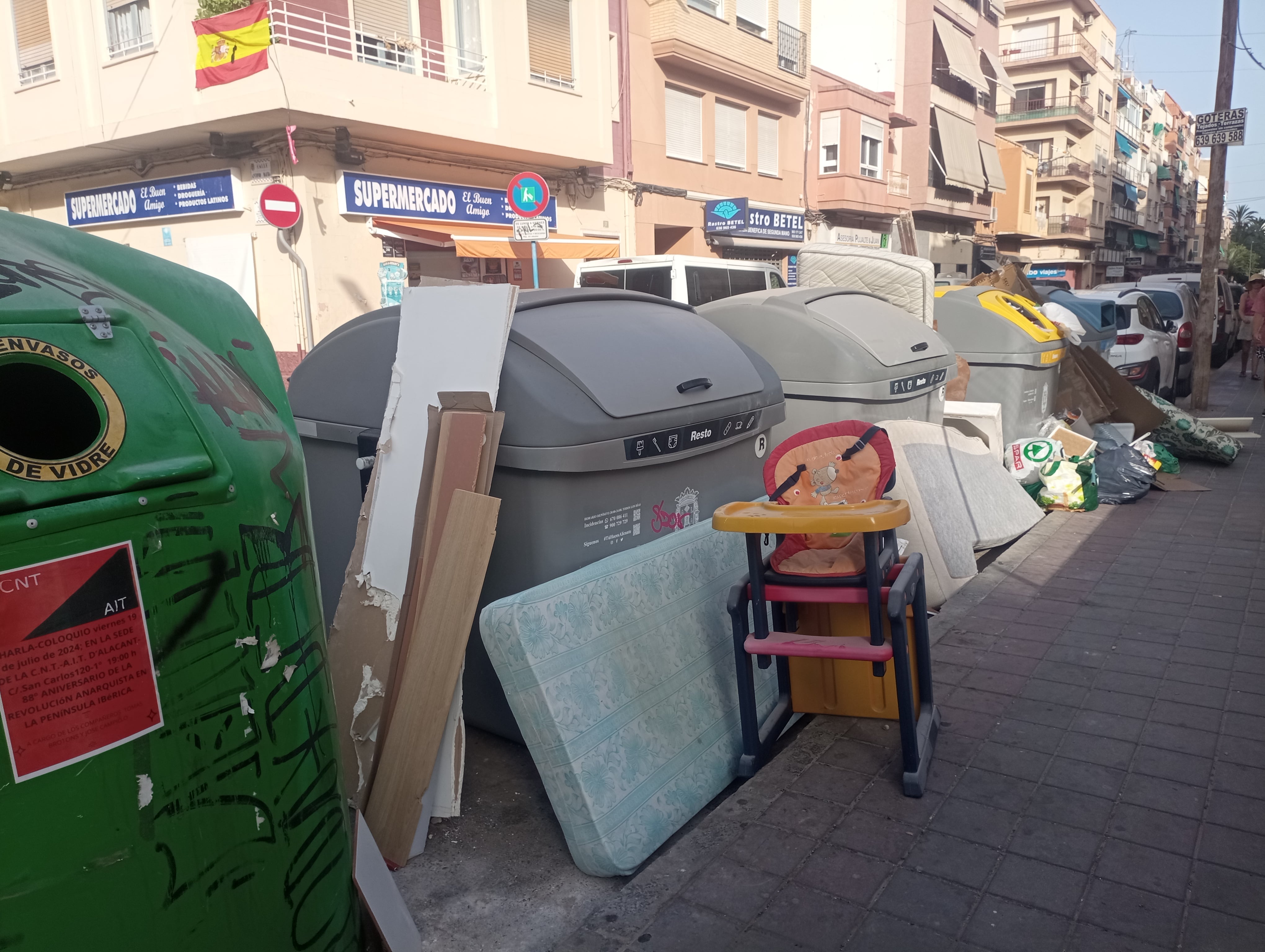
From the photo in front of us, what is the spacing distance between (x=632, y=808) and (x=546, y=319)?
1666mm

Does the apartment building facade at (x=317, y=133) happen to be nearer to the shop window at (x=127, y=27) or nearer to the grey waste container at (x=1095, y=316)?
the shop window at (x=127, y=27)

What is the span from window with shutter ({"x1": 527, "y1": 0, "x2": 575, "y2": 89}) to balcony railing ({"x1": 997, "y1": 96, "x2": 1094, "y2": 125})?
34.4 meters

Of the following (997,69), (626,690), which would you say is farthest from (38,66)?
(997,69)

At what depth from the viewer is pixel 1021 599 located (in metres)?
4.87

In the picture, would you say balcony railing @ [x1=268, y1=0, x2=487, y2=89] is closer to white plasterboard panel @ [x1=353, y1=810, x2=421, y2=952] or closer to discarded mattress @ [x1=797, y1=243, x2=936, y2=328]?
discarded mattress @ [x1=797, y1=243, x2=936, y2=328]

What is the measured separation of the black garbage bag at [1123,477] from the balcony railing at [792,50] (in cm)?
1728

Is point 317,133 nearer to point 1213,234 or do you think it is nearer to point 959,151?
point 1213,234

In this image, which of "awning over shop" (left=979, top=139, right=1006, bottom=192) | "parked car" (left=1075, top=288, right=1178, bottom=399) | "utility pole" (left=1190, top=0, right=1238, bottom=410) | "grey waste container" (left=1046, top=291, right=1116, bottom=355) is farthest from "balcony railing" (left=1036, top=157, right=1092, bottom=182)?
"grey waste container" (left=1046, top=291, right=1116, bottom=355)

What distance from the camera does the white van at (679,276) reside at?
10.5 m

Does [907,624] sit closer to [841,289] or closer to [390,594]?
[390,594]

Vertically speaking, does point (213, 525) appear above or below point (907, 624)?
above

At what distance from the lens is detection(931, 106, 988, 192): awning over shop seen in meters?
30.5

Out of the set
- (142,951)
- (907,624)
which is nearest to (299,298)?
(907,624)

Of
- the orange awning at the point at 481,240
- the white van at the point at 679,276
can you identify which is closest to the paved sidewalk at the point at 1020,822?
the white van at the point at 679,276
